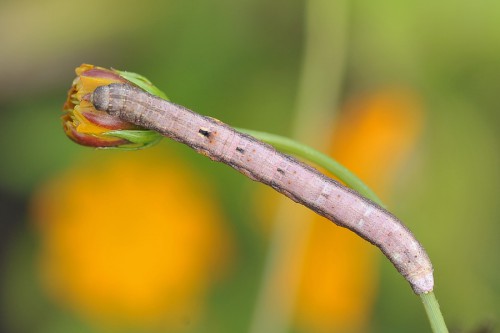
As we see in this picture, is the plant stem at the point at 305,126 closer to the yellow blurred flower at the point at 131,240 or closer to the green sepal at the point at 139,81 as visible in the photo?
the yellow blurred flower at the point at 131,240

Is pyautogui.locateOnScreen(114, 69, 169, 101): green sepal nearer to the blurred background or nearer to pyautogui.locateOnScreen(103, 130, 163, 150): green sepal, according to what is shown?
pyautogui.locateOnScreen(103, 130, 163, 150): green sepal

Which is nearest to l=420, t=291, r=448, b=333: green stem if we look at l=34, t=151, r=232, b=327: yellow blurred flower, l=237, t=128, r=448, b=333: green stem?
l=237, t=128, r=448, b=333: green stem

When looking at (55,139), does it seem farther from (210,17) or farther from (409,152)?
(409,152)

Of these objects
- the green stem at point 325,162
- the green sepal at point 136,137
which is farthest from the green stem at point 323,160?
the green sepal at point 136,137

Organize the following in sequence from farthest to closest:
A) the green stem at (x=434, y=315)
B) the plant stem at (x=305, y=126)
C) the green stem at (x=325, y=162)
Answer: the plant stem at (x=305, y=126)
the green stem at (x=325, y=162)
the green stem at (x=434, y=315)

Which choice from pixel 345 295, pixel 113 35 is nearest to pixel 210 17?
pixel 113 35

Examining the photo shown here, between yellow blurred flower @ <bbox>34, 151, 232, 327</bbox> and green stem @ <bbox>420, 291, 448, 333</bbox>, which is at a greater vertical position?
yellow blurred flower @ <bbox>34, 151, 232, 327</bbox>
